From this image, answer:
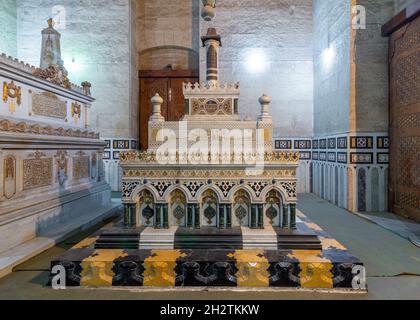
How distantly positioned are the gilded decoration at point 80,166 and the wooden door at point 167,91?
12.3 feet

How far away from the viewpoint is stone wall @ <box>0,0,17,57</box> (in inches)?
362

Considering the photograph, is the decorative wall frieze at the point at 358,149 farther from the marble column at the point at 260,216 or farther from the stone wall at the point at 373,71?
the marble column at the point at 260,216

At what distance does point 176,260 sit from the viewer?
10.4 feet

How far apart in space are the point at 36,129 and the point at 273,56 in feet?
23.1

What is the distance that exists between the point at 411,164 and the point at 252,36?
584cm

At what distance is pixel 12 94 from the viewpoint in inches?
173

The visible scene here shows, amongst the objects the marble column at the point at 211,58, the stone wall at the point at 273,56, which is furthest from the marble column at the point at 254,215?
the stone wall at the point at 273,56

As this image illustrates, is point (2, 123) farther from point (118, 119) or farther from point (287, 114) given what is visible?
point (287, 114)

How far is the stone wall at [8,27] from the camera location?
9203 mm

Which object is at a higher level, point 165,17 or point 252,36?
point 165,17

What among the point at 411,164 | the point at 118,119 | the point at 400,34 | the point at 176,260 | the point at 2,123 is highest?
the point at 400,34

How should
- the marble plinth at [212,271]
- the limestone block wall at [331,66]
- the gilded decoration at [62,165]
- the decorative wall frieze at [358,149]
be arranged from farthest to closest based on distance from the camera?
1. the limestone block wall at [331,66]
2. the decorative wall frieze at [358,149]
3. the gilded decoration at [62,165]
4. the marble plinth at [212,271]
